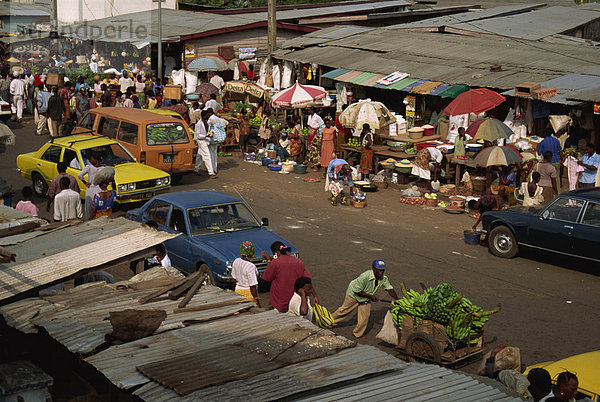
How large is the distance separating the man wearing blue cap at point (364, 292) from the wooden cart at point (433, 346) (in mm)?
728

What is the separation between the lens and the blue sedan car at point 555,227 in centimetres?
1362

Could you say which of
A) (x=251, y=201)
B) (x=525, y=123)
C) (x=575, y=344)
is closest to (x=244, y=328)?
(x=575, y=344)

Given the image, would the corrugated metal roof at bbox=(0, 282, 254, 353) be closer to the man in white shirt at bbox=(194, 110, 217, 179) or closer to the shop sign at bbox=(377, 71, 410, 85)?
the man in white shirt at bbox=(194, 110, 217, 179)

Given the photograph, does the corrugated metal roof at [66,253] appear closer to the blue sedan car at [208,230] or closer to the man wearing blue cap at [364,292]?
the blue sedan car at [208,230]

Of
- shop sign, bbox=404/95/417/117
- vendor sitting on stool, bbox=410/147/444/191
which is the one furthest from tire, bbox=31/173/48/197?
shop sign, bbox=404/95/417/117

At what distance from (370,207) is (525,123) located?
16.9 ft

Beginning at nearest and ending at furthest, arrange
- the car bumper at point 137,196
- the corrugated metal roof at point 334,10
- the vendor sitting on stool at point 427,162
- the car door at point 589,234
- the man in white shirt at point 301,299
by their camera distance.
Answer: the man in white shirt at point 301,299 → the car door at point 589,234 → the car bumper at point 137,196 → the vendor sitting on stool at point 427,162 → the corrugated metal roof at point 334,10

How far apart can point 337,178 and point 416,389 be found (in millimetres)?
13506

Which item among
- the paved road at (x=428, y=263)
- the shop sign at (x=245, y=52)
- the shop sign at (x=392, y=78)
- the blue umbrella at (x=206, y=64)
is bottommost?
the paved road at (x=428, y=263)

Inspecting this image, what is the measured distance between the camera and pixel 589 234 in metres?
13.5

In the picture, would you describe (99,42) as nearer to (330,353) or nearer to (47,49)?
(47,49)

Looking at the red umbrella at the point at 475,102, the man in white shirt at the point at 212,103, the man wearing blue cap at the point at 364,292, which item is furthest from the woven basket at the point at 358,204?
the man in white shirt at the point at 212,103

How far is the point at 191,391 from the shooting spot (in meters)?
6.09

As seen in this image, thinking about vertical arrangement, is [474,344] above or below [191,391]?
below
